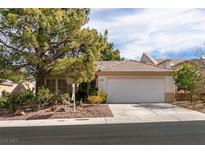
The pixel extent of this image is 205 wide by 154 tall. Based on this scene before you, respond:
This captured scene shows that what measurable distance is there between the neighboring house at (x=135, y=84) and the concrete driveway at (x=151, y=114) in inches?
174

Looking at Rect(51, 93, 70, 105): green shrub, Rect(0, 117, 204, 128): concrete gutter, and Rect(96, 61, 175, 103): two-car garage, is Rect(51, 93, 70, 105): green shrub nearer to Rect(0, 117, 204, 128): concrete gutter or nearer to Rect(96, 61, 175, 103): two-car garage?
Rect(0, 117, 204, 128): concrete gutter

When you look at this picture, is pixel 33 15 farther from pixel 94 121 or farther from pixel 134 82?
pixel 134 82

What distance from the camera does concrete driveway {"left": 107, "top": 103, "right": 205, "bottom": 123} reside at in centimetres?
2158

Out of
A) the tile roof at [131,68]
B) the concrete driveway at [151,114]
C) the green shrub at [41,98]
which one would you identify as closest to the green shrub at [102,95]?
the tile roof at [131,68]

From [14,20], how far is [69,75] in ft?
17.4

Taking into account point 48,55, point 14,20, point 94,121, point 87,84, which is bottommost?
point 94,121

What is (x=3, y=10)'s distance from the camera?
24.8 m

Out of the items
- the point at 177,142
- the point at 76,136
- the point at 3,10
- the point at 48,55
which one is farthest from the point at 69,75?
the point at 177,142

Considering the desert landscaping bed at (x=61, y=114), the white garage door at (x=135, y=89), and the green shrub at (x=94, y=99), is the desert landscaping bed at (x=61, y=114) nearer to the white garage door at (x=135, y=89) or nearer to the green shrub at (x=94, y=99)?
the green shrub at (x=94, y=99)

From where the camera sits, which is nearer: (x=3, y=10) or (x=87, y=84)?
(x=3, y=10)

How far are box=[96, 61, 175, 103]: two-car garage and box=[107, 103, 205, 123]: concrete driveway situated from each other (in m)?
4.42

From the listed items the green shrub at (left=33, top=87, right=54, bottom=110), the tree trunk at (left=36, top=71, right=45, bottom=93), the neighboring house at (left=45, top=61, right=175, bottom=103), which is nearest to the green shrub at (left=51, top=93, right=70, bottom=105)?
the green shrub at (left=33, top=87, right=54, bottom=110)

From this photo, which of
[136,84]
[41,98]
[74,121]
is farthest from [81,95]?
[74,121]

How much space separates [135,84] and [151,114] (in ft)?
27.8
